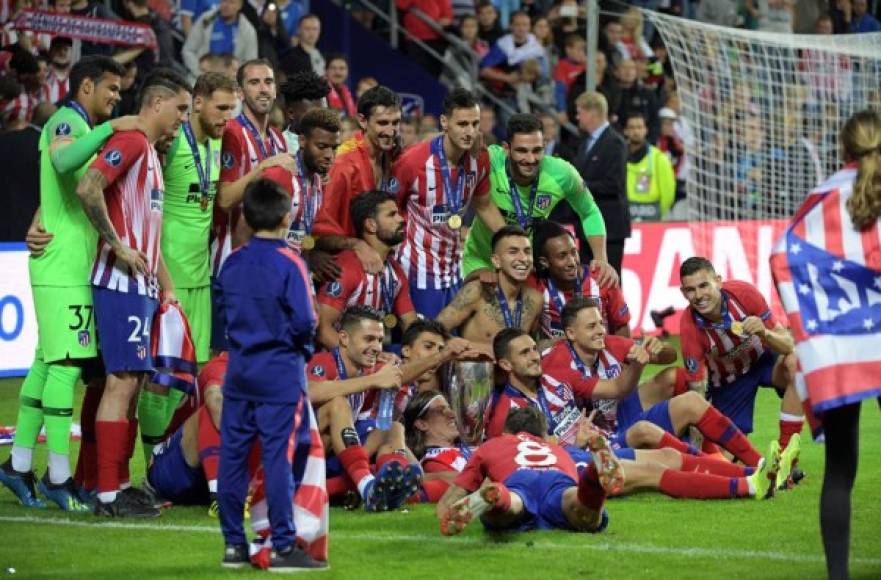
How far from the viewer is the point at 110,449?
26.9ft

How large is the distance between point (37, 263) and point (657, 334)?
351 inches

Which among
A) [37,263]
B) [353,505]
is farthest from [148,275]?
[353,505]

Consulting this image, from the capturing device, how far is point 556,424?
945 centimetres

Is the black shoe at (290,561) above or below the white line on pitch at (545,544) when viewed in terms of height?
above

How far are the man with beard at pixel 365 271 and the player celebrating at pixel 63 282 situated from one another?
5.25 ft

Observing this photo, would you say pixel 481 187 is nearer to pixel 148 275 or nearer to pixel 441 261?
pixel 441 261

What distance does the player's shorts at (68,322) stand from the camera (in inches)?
328

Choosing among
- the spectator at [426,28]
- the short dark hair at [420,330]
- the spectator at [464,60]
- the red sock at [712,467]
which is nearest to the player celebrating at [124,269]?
the short dark hair at [420,330]

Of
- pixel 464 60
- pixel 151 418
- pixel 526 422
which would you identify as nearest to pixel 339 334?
pixel 151 418

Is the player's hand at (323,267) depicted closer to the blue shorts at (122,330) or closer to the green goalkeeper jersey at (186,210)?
the green goalkeeper jersey at (186,210)

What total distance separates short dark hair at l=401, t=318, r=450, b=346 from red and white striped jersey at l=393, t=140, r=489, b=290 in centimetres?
101

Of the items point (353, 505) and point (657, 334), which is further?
point (657, 334)

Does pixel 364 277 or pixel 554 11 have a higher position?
pixel 554 11

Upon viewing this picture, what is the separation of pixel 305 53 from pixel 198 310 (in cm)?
836
